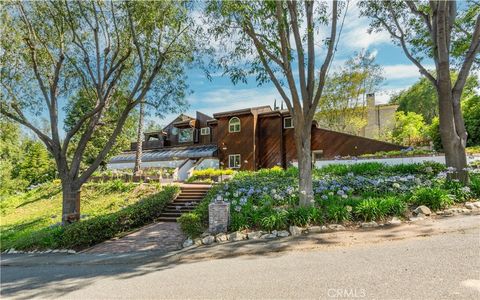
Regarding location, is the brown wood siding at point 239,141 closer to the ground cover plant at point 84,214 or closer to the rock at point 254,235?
the ground cover plant at point 84,214

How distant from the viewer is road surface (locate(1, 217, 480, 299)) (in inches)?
148

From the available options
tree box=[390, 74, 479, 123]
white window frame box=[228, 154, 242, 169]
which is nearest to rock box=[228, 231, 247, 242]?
white window frame box=[228, 154, 242, 169]

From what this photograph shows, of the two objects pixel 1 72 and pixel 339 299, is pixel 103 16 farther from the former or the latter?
pixel 339 299

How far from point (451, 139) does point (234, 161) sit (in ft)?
54.8

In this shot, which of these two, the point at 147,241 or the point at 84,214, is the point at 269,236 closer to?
the point at 147,241

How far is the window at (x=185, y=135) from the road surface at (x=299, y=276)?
2388 cm

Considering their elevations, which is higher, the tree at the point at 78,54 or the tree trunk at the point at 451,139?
the tree at the point at 78,54

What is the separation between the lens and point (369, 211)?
700cm

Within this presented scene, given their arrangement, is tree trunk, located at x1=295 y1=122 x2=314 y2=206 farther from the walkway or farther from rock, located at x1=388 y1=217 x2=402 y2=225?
the walkway

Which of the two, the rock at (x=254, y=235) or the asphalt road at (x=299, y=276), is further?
the rock at (x=254, y=235)

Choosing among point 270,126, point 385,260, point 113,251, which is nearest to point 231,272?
point 385,260

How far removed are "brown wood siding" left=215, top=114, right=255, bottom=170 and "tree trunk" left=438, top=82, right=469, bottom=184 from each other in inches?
590

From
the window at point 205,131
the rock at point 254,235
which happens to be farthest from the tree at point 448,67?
the window at point 205,131

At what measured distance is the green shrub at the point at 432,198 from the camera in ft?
23.8
